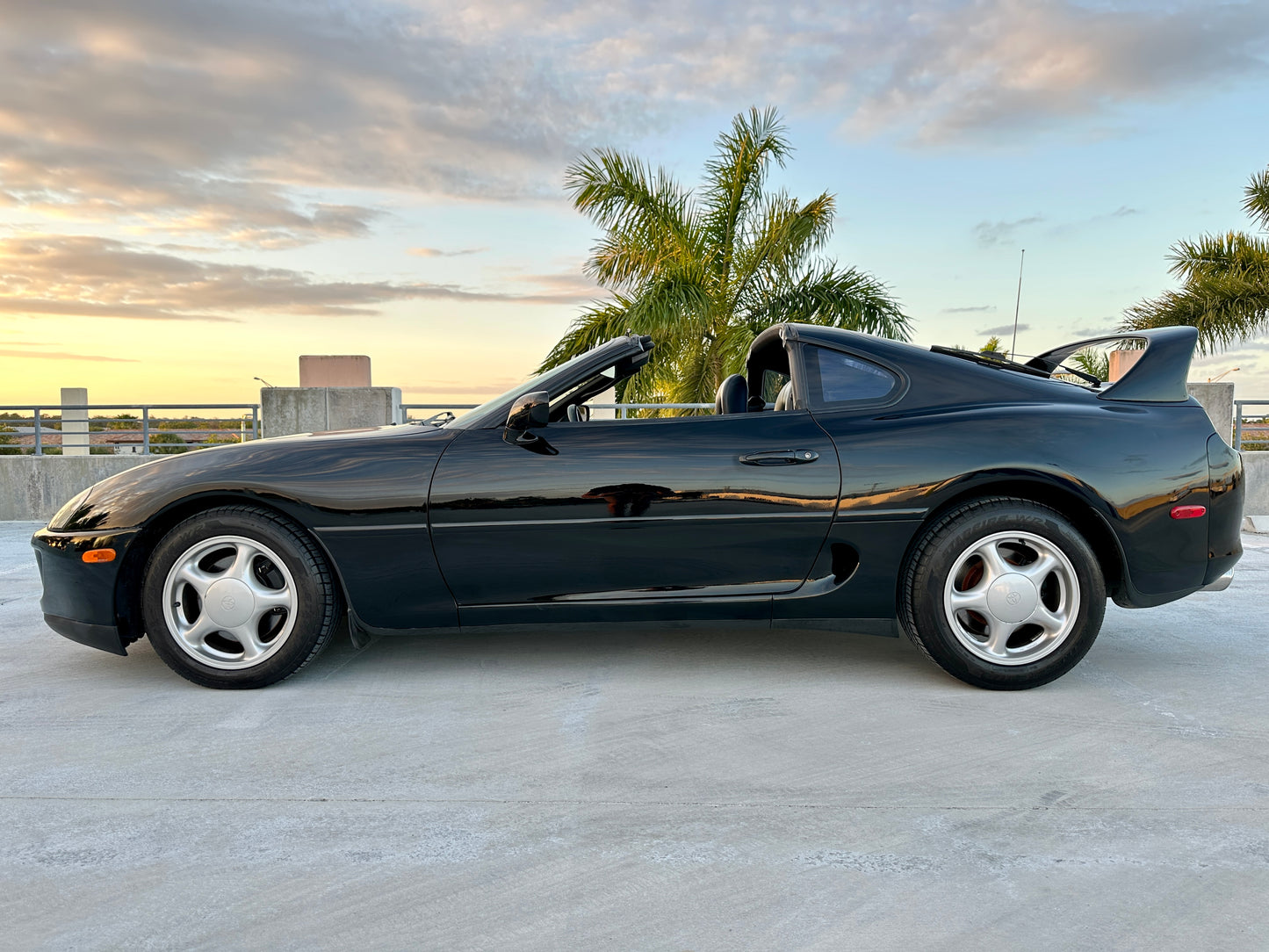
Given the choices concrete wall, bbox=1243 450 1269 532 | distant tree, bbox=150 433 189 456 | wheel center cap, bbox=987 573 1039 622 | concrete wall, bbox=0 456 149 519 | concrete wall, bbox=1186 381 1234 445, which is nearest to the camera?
wheel center cap, bbox=987 573 1039 622

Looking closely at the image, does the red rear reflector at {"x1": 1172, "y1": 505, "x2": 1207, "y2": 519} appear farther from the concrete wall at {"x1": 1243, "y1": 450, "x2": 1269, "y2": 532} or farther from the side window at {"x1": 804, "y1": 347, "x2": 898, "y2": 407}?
the concrete wall at {"x1": 1243, "y1": 450, "x2": 1269, "y2": 532}

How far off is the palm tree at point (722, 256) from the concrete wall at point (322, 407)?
3351 millimetres

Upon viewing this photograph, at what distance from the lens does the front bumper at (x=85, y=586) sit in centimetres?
379

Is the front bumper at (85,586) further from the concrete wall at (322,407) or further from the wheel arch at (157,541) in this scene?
the concrete wall at (322,407)

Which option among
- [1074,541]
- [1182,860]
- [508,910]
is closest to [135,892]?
[508,910]

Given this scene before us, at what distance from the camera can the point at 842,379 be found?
12.9ft

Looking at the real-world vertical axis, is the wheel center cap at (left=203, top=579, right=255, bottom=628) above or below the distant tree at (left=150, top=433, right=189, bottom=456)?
below

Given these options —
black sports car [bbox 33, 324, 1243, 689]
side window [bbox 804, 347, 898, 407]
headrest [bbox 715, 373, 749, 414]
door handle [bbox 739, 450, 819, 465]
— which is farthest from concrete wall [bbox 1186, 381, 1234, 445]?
door handle [bbox 739, 450, 819, 465]

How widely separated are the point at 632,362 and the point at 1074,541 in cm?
187

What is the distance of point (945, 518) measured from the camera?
3752 mm

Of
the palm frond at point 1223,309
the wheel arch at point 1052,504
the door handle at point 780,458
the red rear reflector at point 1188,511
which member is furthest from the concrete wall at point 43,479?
the palm frond at point 1223,309

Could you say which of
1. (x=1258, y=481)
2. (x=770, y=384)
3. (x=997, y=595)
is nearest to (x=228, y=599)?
(x=770, y=384)

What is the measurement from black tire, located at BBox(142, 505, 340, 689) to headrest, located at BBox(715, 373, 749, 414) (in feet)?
5.97

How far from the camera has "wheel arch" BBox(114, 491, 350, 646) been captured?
149 inches
